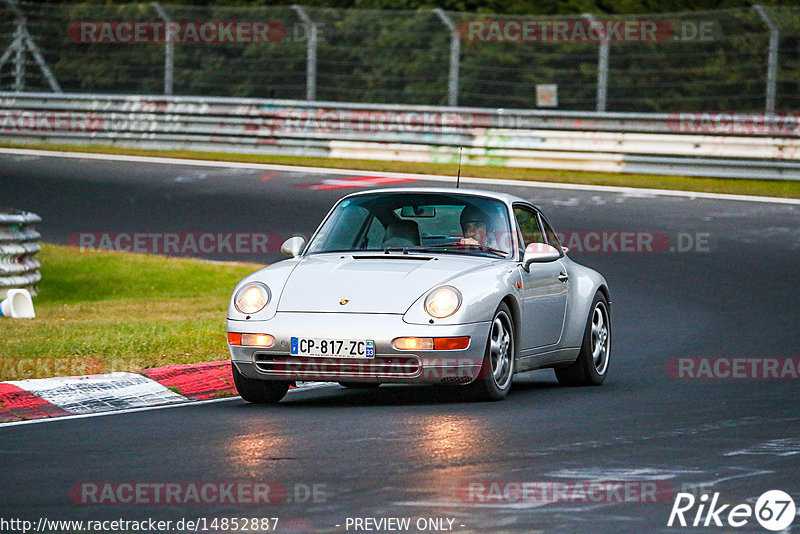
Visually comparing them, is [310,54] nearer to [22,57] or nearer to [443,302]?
[22,57]

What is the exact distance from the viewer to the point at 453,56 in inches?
960

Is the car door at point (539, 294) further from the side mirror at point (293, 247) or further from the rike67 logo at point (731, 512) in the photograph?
the rike67 logo at point (731, 512)

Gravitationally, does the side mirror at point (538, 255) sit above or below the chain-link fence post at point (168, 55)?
below

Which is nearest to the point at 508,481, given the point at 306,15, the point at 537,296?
the point at 537,296

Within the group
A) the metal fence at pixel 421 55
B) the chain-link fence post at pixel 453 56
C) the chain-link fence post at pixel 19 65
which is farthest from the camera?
the chain-link fence post at pixel 19 65

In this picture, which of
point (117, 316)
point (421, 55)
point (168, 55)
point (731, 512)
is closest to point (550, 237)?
point (117, 316)

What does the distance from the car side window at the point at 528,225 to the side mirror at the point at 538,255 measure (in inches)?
6.8

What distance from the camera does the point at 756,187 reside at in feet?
72.7

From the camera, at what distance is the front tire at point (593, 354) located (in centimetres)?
1016

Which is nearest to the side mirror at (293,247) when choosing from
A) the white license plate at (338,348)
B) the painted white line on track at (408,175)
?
the white license plate at (338,348)

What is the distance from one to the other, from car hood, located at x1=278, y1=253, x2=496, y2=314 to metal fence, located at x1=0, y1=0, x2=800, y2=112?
47.3 ft

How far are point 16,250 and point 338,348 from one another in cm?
690

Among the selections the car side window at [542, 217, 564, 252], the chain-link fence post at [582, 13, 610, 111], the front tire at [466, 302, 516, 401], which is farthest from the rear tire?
the chain-link fence post at [582, 13, 610, 111]

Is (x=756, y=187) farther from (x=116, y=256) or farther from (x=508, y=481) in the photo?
(x=508, y=481)
